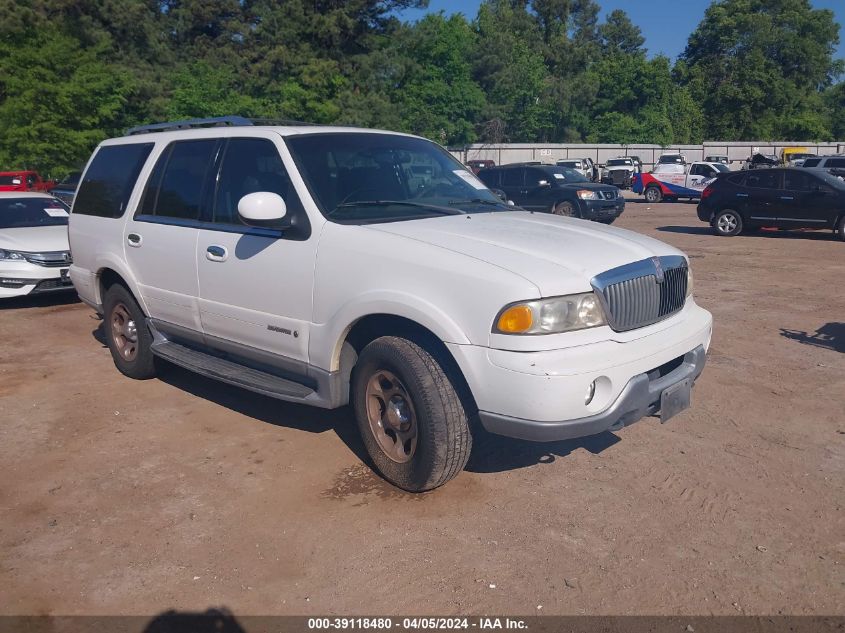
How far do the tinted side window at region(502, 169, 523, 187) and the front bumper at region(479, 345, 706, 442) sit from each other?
16.5 metres

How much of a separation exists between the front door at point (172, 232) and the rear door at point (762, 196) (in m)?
14.5

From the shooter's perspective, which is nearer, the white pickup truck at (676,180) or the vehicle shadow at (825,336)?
the vehicle shadow at (825,336)

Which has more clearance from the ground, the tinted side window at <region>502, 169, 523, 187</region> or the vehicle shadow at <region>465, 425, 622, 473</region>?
the tinted side window at <region>502, 169, 523, 187</region>

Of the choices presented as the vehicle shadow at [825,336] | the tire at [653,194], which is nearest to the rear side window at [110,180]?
the vehicle shadow at [825,336]

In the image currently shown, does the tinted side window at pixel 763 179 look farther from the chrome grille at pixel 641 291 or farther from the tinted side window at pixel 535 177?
the chrome grille at pixel 641 291

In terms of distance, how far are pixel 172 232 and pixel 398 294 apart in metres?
2.28

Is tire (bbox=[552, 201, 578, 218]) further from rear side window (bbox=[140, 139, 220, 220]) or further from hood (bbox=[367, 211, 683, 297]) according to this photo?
hood (bbox=[367, 211, 683, 297])

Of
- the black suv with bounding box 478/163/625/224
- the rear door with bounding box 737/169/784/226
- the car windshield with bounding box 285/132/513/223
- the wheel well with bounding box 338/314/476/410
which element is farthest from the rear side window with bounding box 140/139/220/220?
the rear door with bounding box 737/169/784/226

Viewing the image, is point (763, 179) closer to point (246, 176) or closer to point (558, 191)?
point (558, 191)

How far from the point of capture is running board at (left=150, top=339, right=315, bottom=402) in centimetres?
447

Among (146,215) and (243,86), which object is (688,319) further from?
(243,86)

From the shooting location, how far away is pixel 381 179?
4.76 meters

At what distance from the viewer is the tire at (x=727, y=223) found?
1716 cm

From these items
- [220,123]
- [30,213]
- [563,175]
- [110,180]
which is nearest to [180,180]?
[220,123]
